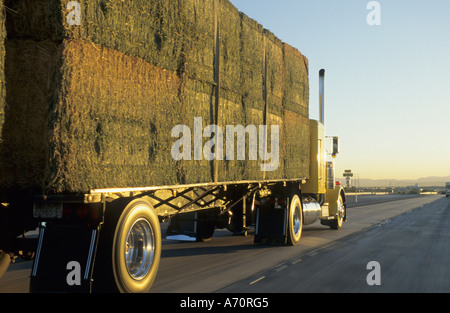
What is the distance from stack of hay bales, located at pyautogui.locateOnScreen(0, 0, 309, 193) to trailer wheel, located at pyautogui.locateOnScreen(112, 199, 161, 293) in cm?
43

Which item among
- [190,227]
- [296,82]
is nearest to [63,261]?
[190,227]

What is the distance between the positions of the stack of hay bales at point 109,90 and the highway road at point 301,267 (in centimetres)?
159

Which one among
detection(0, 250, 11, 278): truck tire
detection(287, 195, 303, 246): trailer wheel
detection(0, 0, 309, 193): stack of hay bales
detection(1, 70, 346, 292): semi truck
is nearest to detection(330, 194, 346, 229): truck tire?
detection(287, 195, 303, 246): trailer wheel

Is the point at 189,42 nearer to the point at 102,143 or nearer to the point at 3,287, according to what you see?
the point at 102,143

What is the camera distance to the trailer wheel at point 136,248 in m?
6.47

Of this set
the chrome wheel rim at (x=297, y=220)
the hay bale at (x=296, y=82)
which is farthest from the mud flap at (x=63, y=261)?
the chrome wheel rim at (x=297, y=220)

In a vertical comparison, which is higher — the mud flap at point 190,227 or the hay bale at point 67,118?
the hay bale at point 67,118

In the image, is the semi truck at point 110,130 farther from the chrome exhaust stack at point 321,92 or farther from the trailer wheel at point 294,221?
the chrome exhaust stack at point 321,92

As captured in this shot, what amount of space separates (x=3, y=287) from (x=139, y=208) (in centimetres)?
247

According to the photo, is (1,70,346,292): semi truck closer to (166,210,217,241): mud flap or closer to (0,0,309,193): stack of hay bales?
(0,0,309,193): stack of hay bales

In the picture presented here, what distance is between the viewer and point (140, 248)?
7.16 meters

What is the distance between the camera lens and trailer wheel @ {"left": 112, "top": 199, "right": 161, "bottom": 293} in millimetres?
6469

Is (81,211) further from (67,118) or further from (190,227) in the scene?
(190,227)

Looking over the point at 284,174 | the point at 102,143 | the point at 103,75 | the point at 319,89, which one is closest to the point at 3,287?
the point at 102,143
